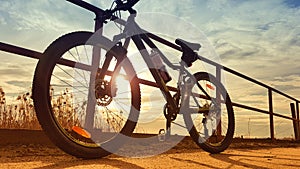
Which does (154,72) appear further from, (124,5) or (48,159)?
(48,159)

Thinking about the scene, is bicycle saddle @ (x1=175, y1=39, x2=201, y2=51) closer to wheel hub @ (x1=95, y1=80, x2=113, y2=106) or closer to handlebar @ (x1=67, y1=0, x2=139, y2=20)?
handlebar @ (x1=67, y1=0, x2=139, y2=20)

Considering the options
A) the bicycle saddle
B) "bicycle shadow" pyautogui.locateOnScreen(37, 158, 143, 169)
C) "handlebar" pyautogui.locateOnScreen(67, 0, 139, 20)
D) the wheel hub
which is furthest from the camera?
the bicycle saddle

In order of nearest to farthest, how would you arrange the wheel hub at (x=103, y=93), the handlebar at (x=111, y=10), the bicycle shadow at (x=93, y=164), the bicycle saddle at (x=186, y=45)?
the bicycle shadow at (x=93, y=164) < the wheel hub at (x=103, y=93) < the handlebar at (x=111, y=10) < the bicycle saddle at (x=186, y=45)

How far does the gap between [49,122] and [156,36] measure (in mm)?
2551

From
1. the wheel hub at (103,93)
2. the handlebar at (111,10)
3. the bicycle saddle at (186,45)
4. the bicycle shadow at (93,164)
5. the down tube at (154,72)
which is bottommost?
the bicycle shadow at (93,164)

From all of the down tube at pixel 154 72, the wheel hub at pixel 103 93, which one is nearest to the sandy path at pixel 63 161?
the wheel hub at pixel 103 93

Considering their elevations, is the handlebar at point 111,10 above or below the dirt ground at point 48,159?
above

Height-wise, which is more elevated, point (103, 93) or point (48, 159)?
point (103, 93)

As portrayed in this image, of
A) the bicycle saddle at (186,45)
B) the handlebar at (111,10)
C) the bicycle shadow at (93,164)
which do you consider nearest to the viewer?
the bicycle shadow at (93,164)

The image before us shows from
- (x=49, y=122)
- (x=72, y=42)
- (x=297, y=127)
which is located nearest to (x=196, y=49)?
(x=72, y=42)

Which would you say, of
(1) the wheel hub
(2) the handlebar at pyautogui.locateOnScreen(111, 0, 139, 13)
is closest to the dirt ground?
(1) the wheel hub

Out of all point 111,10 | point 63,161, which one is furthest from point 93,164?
point 111,10

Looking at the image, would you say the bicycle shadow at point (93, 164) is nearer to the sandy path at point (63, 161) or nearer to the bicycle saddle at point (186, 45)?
the sandy path at point (63, 161)

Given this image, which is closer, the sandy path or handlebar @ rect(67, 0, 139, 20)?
the sandy path
